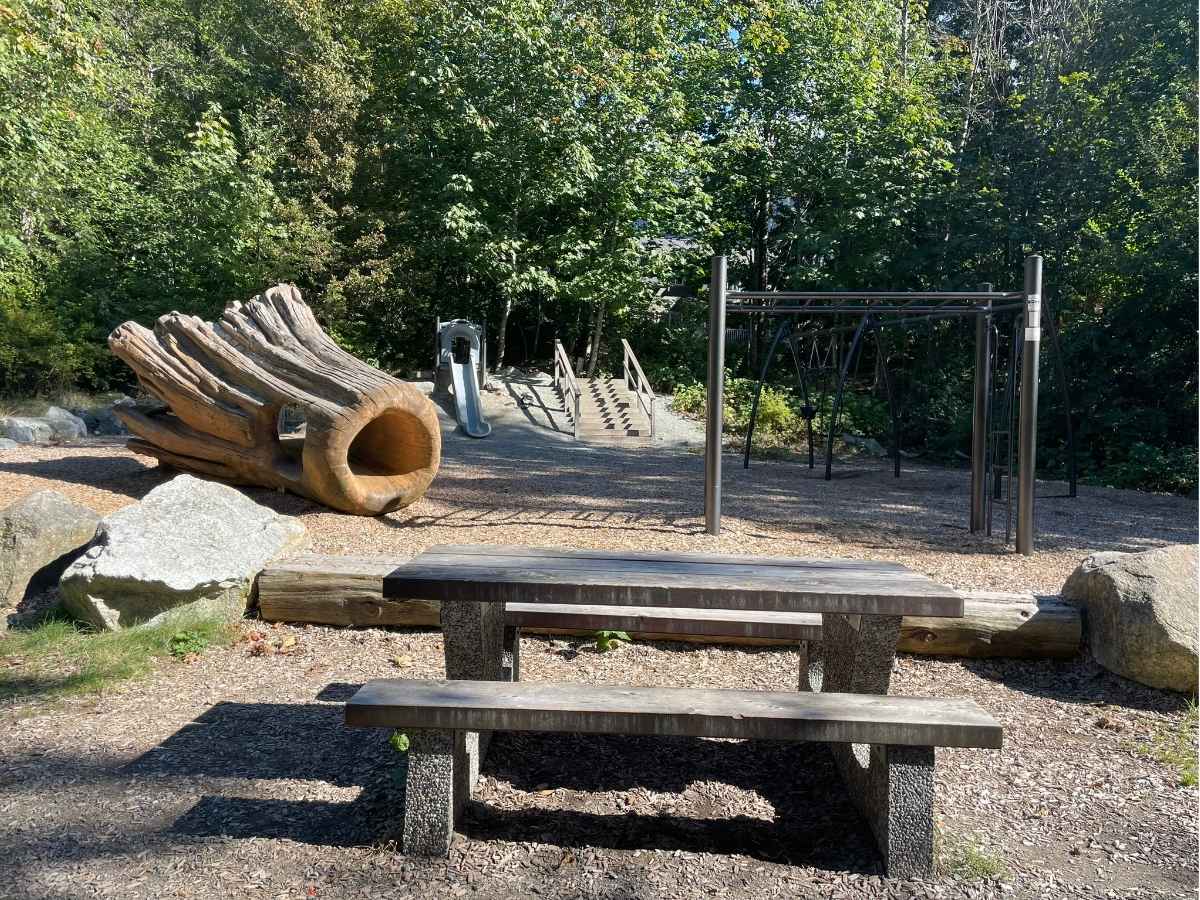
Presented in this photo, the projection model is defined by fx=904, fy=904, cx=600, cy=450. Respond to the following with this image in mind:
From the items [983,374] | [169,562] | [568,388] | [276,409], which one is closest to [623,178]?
[568,388]

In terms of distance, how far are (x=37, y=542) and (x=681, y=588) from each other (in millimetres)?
4385

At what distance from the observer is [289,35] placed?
22.5 meters

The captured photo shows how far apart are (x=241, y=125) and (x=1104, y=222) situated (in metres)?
18.7

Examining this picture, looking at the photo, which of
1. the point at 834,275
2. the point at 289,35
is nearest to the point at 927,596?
the point at 834,275

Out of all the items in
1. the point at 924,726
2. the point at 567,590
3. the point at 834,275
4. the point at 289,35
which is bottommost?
the point at 924,726

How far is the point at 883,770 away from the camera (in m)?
2.77

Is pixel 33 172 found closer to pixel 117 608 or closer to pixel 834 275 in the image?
pixel 117 608

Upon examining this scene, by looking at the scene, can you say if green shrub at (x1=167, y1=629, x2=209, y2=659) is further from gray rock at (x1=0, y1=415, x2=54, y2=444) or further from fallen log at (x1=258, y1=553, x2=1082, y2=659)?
gray rock at (x1=0, y1=415, x2=54, y2=444)

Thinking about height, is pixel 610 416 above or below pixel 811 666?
above

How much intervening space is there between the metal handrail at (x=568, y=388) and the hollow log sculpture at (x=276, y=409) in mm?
9379

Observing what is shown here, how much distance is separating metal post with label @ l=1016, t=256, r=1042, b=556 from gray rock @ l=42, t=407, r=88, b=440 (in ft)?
39.3

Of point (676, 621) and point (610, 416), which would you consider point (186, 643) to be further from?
point (610, 416)

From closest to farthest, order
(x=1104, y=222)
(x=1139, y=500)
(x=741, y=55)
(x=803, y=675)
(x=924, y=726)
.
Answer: (x=924, y=726)
(x=803, y=675)
(x=1139, y=500)
(x=1104, y=222)
(x=741, y=55)

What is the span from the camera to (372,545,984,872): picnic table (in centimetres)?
265
